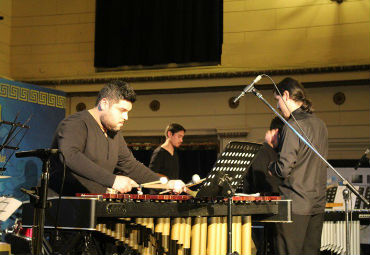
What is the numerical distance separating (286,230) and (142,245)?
41.9 inches

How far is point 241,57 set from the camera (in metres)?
8.45

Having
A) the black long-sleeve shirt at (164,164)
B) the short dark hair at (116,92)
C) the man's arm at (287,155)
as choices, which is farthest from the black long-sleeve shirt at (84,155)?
the black long-sleeve shirt at (164,164)

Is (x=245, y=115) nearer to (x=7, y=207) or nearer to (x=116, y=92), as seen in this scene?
(x=7, y=207)

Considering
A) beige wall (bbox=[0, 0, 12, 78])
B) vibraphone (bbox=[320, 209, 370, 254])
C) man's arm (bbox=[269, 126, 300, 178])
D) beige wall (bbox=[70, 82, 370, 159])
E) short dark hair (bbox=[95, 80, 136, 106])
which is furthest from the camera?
beige wall (bbox=[0, 0, 12, 78])

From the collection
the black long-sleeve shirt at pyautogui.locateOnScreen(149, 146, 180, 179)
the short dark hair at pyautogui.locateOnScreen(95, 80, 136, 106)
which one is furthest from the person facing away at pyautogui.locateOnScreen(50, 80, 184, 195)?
the black long-sleeve shirt at pyautogui.locateOnScreen(149, 146, 180, 179)

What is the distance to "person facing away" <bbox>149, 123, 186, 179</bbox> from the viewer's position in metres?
6.48

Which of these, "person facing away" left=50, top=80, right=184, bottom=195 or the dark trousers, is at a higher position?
"person facing away" left=50, top=80, right=184, bottom=195

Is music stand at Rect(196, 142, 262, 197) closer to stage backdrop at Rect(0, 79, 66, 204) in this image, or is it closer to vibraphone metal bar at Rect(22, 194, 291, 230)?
vibraphone metal bar at Rect(22, 194, 291, 230)

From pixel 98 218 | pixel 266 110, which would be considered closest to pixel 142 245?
pixel 98 218

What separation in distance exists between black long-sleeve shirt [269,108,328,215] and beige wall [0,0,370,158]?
4199 millimetres

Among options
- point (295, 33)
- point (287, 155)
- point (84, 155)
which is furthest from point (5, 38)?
point (287, 155)

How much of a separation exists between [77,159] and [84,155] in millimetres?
76

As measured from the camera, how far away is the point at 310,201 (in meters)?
3.84

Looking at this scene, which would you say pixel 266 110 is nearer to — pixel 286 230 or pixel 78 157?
pixel 286 230
